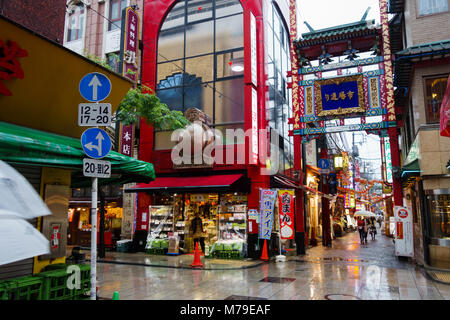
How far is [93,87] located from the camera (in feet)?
20.5

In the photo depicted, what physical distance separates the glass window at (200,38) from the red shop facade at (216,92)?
0.19ft

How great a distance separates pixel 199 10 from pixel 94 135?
54.8ft

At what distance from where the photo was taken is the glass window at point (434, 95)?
1381 centimetres

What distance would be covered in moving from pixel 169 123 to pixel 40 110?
8.46 m

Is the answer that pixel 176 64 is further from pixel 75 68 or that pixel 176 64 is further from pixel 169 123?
pixel 75 68

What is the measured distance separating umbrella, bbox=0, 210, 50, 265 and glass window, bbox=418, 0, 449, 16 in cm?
1671

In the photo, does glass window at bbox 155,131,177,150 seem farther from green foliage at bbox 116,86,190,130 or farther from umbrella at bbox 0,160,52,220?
umbrella at bbox 0,160,52,220

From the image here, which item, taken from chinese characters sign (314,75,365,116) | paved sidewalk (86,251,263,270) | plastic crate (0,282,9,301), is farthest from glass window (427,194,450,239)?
plastic crate (0,282,9,301)

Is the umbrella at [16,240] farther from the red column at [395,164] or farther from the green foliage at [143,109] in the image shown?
the red column at [395,164]

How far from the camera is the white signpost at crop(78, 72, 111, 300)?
5785 mm

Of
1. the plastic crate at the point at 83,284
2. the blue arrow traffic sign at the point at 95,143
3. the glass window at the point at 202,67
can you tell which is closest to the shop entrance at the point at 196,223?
the glass window at the point at 202,67

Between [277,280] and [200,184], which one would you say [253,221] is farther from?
[277,280]
